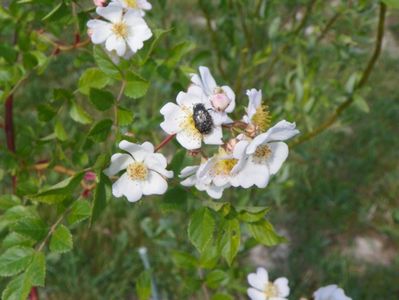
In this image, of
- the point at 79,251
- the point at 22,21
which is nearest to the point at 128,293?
the point at 79,251

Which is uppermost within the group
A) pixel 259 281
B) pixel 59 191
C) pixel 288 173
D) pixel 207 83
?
pixel 207 83

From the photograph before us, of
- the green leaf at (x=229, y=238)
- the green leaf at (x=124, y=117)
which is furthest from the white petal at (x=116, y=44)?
the green leaf at (x=229, y=238)

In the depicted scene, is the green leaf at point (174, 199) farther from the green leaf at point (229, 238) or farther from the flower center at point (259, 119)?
the flower center at point (259, 119)

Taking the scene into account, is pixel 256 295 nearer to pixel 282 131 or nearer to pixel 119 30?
pixel 282 131

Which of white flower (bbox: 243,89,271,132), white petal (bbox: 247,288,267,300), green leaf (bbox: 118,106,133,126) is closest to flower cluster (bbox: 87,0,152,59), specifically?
green leaf (bbox: 118,106,133,126)

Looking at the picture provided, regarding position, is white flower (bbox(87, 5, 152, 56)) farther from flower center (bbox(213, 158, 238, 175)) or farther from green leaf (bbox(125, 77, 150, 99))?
flower center (bbox(213, 158, 238, 175))

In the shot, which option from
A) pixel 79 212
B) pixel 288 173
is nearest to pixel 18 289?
pixel 79 212
